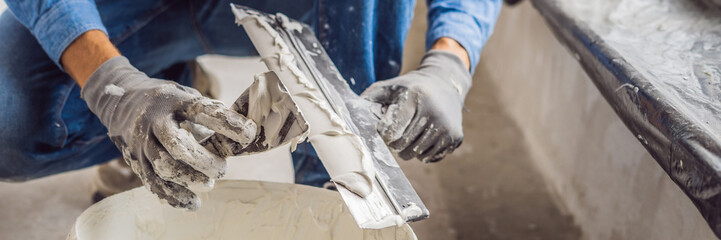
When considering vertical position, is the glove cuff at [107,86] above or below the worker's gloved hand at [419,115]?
above

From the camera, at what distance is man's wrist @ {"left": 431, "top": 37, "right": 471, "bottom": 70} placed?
1.14m

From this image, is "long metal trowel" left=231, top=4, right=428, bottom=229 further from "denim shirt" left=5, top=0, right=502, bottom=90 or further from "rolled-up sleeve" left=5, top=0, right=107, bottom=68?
"rolled-up sleeve" left=5, top=0, right=107, bottom=68

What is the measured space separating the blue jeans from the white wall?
51 centimetres

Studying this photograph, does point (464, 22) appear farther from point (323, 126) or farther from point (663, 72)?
point (323, 126)

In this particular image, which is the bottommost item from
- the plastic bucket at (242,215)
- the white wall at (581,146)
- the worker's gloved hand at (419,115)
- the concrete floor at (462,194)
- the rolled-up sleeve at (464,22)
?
the concrete floor at (462,194)

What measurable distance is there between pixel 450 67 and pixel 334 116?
1.19ft

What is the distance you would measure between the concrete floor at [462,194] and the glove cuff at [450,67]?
462 mm

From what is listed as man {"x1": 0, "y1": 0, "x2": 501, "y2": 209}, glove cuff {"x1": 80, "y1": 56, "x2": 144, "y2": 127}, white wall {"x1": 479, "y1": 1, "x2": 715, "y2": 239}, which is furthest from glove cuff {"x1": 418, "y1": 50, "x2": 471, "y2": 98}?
glove cuff {"x1": 80, "y1": 56, "x2": 144, "y2": 127}

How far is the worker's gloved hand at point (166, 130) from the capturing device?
2.46ft

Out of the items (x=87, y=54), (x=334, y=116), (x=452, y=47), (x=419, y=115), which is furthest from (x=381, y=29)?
(x=87, y=54)

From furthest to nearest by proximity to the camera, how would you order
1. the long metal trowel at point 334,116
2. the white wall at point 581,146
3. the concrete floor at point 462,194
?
the concrete floor at point 462,194 → the white wall at point 581,146 → the long metal trowel at point 334,116

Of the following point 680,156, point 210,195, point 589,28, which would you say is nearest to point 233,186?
point 210,195

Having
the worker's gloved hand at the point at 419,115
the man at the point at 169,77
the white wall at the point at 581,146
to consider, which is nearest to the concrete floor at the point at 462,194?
the white wall at the point at 581,146

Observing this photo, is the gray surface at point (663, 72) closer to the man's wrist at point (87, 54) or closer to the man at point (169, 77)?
the man at point (169, 77)
